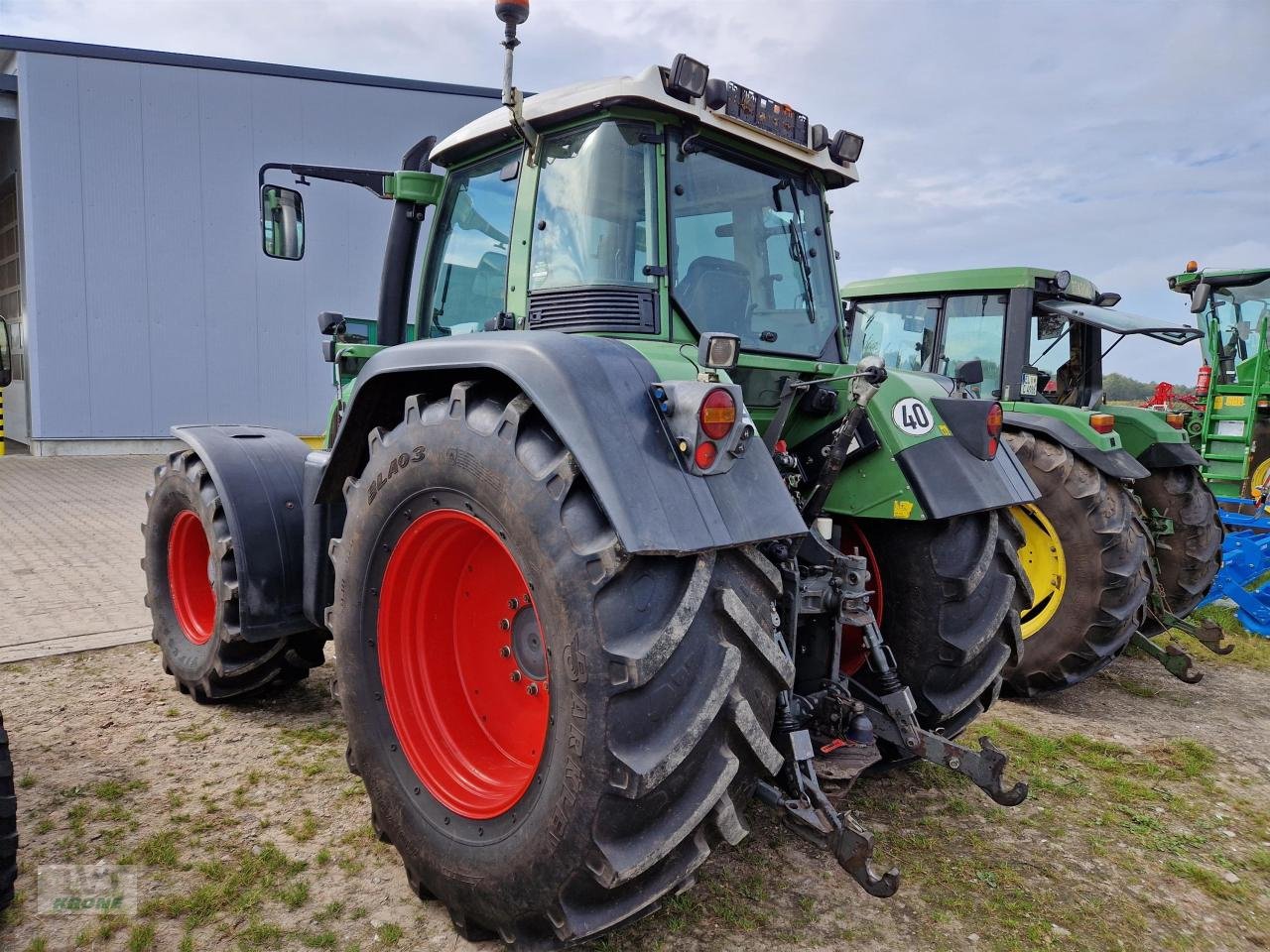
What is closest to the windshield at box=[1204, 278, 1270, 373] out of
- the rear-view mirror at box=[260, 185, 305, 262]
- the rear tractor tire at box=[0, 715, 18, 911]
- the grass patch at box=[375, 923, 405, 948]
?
the rear-view mirror at box=[260, 185, 305, 262]

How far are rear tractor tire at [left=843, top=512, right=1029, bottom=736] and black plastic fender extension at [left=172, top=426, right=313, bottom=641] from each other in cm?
221

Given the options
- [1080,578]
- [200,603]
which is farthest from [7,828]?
[1080,578]

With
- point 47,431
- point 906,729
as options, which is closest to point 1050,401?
point 906,729

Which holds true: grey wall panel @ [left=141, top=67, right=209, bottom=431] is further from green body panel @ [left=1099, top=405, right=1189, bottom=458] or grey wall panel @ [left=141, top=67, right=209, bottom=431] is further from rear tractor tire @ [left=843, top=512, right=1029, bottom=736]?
rear tractor tire @ [left=843, top=512, right=1029, bottom=736]

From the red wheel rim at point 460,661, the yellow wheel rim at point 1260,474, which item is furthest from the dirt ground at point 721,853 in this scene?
the yellow wheel rim at point 1260,474

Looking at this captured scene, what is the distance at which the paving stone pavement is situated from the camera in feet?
15.0

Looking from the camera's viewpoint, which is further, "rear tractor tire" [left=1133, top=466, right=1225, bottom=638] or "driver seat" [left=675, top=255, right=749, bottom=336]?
"rear tractor tire" [left=1133, top=466, right=1225, bottom=638]

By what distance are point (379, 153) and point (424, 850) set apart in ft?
45.3

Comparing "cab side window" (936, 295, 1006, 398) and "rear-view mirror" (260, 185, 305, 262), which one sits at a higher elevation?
"rear-view mirror" (260, 185, 305, 262)

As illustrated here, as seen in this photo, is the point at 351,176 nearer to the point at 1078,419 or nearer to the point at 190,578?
the point at 190,578

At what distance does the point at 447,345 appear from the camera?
7.43 feet

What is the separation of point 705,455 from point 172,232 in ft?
43.5

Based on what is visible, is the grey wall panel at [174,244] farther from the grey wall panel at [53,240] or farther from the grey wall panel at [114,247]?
the grey wall panel at [53,240]

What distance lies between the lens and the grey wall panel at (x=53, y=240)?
1184 cm
